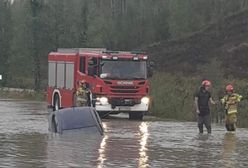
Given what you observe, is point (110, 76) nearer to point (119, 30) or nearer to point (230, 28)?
point (230, 28)

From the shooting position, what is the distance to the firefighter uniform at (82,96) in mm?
26703

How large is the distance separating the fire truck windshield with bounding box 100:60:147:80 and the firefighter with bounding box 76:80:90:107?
0.82 meters

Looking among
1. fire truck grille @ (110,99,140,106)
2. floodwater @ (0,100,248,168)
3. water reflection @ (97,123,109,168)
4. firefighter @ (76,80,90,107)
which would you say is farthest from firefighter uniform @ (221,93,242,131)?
firefighter @ (76,80,90,107)

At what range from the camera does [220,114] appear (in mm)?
27828

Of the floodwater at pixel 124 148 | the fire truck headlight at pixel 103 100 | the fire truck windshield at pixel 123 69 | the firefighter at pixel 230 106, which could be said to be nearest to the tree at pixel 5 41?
the fire truck windshield at pixel 123 69

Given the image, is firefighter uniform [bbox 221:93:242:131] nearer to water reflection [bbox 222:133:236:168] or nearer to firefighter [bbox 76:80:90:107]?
water reflection [bbox 222:133:236:168]

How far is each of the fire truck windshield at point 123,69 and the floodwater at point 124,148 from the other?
13.3ft

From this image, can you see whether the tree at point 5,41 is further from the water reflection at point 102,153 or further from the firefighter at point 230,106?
the water reflection at point 102,153

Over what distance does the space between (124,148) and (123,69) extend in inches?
442

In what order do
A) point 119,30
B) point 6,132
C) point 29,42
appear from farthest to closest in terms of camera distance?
point 119,30, point 29,42, point 6,132

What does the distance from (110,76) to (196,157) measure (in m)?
12.6

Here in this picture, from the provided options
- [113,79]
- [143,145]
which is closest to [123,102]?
[113,79]

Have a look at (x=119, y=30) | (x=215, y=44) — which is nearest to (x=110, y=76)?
(x=215, y=44)

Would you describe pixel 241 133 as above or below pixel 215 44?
below
